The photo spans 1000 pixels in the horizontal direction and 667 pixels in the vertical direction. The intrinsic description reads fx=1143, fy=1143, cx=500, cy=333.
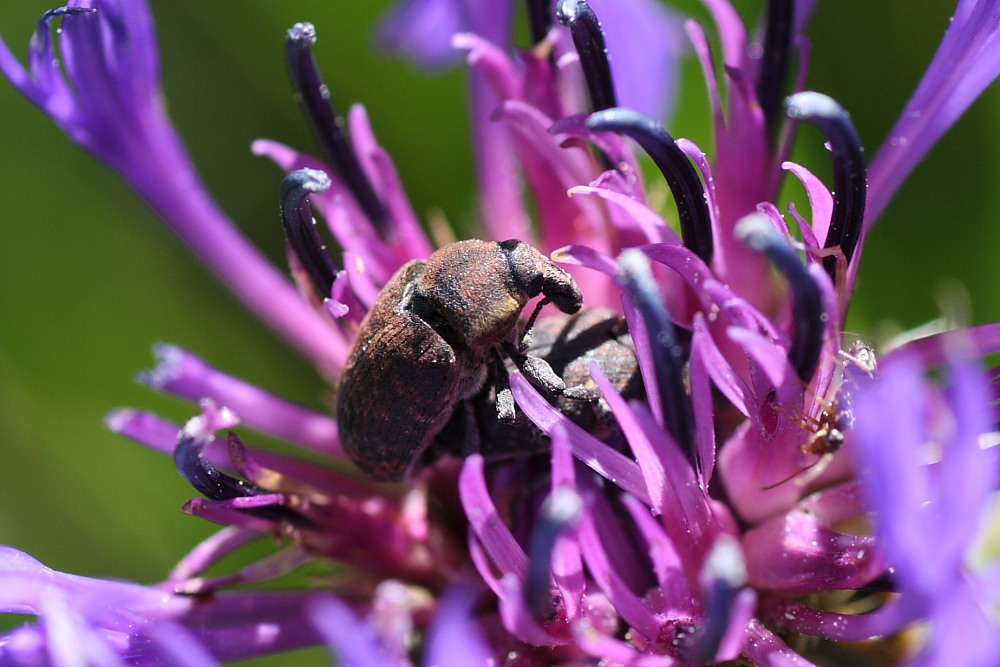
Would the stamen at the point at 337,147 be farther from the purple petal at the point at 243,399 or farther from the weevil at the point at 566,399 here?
the weevil at the point at 566,399

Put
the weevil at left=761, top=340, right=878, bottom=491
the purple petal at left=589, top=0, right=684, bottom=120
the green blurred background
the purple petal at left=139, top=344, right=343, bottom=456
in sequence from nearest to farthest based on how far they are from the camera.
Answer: the weevil at left=761, top=340, right=878, bottom=491 < the purple petal at left=139, top=344, right=343, bottom=456 < the green blurred background < the purple petal at left=589, top=0, right=684, bottom=120

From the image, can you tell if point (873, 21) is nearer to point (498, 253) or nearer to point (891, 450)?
point (498, 253)

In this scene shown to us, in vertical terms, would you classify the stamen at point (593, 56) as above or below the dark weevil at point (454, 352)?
above

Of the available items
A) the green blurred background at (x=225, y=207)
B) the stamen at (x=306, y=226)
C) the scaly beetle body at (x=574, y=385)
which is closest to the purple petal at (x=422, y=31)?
the green blurred background at (x=225, y=207)

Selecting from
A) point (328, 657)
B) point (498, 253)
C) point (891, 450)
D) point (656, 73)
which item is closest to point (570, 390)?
point (498, 253)

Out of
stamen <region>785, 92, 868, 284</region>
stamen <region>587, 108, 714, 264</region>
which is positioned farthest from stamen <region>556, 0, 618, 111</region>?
stamen <region>785, 92, 868, 284</region>

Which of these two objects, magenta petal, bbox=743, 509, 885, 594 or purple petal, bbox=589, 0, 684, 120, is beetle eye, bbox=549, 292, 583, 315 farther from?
purple petal, bbox=589, 0, 684, 120

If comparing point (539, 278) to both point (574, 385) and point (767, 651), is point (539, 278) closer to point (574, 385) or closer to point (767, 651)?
point (574, 385)

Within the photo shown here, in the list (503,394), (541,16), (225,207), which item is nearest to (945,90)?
(541,16)
